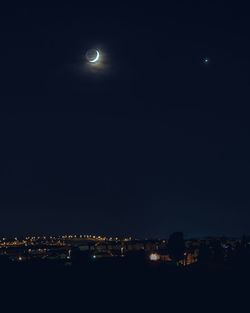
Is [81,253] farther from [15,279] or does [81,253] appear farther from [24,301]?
[24,301]

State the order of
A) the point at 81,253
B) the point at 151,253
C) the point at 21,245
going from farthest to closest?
the point at 21,245
the point at 151,253
the point at 81,253

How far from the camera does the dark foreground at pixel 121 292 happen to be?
3438 centimetres

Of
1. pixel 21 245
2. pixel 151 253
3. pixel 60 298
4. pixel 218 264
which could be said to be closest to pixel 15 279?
pixel 60 298

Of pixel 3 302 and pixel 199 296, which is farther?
pixel 199 296

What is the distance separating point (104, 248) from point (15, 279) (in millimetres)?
86761

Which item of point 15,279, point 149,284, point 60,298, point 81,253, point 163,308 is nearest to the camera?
point 163,308

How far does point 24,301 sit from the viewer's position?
3606 cm

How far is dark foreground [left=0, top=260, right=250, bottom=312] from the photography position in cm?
3438

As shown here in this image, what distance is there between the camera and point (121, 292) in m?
40.5

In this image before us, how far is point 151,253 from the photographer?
347 ft

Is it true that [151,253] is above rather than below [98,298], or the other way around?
above

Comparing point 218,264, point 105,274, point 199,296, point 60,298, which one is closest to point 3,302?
point 60,298

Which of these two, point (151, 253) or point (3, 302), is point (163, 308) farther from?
point (151, 253)

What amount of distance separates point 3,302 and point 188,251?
7426cm
